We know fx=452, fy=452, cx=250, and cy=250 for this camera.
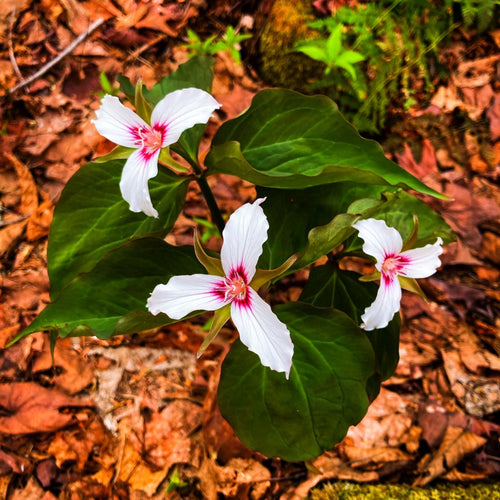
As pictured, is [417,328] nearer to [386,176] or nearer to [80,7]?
[386,176]

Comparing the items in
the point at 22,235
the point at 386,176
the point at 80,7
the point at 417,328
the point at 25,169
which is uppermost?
the point at 80,7

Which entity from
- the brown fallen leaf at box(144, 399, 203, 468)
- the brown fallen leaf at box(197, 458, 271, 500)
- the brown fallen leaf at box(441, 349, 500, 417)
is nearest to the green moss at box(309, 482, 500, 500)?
the brown fallen leaf at box(197, 458, 271, 500)

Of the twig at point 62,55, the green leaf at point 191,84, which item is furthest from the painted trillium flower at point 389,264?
the twig at point 62,55

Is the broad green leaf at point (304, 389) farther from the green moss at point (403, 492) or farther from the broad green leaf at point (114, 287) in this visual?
the green moss at point (403, 492)

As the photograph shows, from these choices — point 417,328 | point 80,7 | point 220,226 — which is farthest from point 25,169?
point 417,328

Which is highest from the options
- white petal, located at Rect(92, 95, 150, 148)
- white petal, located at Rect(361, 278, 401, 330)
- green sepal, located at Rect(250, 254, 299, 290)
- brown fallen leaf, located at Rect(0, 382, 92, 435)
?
white petal, located at Rect(92, 95, 150, 148)

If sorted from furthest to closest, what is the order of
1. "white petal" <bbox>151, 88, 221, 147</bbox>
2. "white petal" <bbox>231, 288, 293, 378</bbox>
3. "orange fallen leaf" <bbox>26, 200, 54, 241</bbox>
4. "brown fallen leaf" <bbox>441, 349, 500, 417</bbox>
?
"orange fallen leaf" <bbox>26, 200, 54, 241</bbox>
"brown fallen leaf" <bbox>441, 349, 500, 417</bbox>
"white petal" <bbox>151, 88, 221, 147</bbox>
"white petal" <bbox>231, 288, 293, 378</bbox>

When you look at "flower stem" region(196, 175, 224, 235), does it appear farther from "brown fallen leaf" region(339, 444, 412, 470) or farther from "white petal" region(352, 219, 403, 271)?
A: "brown fallen leaf" region(339, 444, 412, 470)

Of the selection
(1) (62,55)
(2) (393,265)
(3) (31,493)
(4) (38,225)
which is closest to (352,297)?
(2) (393,265)
